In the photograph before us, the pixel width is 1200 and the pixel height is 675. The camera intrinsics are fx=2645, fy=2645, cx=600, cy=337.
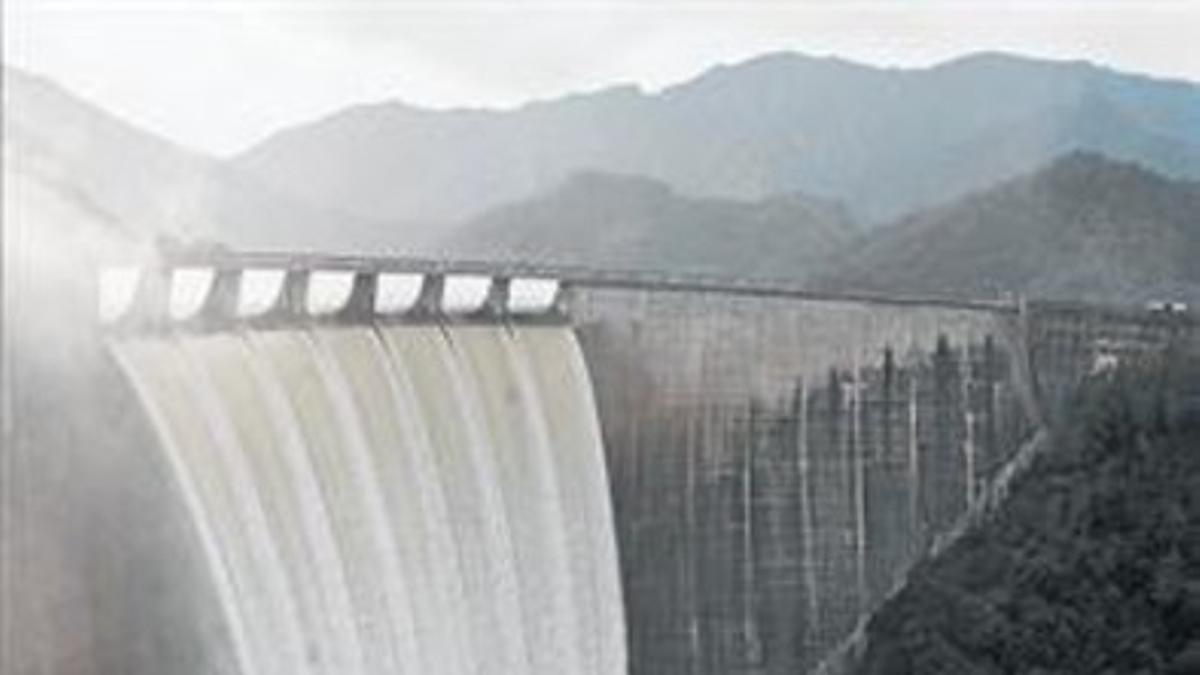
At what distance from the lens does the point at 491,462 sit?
33.0m

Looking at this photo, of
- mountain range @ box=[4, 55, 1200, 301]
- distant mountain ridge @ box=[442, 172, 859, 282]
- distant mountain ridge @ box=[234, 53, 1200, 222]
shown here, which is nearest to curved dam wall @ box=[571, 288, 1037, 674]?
mountain range @ box=[4, 55, 1200, 301]

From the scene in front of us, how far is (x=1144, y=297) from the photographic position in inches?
2111

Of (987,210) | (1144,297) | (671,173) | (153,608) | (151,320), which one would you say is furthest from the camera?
(671,173)

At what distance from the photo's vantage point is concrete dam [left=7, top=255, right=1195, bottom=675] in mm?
24656

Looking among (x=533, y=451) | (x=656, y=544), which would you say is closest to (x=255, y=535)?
(x=533, y=451)

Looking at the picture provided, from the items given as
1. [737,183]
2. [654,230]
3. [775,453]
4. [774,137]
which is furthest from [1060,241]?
[774,137]

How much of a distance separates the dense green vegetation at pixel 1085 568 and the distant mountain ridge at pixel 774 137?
57415 millimetres

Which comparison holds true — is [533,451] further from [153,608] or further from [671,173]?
[671,173]

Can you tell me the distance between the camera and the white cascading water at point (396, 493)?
27.2 m

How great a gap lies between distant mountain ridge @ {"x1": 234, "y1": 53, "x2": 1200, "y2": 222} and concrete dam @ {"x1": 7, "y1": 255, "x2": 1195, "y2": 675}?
2231 inches

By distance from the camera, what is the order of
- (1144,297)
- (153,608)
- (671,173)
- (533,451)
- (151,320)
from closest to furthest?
1. (153,608)
2. (151,320)
3. (533,451)
4. (1144,297)
5. (671,173)

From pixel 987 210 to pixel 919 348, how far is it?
24486mm

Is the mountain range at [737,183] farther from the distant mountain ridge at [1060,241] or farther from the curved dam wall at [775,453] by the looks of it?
the curved dam wall at [775,453]

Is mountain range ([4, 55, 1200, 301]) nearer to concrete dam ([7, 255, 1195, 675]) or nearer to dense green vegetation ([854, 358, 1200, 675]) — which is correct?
concrete dam ([7, 255, 1195, 675])
